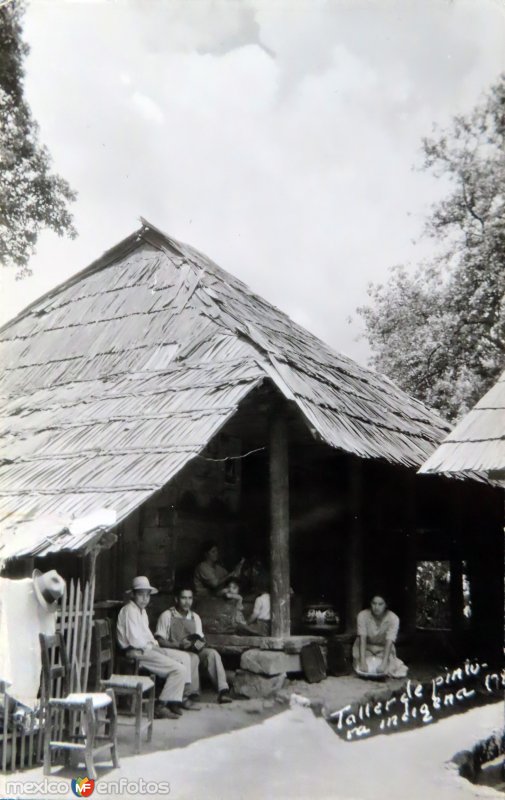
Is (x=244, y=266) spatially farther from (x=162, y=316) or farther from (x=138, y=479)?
(x=138, y=479)

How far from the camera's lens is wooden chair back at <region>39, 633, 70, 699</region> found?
6453 mm

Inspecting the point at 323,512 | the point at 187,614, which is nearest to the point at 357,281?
the point at 323,512

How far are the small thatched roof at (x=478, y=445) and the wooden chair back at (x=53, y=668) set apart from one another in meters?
3.52

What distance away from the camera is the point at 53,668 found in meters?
6.57

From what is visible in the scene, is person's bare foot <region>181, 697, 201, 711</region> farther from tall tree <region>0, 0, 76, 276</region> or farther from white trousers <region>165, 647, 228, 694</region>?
tall tree <region>0, 0, 76, 276</region>

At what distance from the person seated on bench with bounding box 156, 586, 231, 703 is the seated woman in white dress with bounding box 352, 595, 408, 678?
1.99 metres

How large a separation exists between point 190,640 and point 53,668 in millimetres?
2844

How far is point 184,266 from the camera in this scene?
11352 millimetres

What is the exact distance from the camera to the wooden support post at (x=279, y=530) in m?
9.34

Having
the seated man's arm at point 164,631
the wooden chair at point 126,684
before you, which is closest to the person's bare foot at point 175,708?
the wooden chair at point 126,684

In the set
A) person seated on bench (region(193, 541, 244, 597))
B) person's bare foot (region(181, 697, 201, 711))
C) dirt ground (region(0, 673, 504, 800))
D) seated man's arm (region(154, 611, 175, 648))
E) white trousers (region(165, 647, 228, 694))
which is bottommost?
dirt ground (region(0, 673, 504, 800))

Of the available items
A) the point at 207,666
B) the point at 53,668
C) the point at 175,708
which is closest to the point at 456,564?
the point at 207,666

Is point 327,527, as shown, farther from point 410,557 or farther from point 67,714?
point 67,714

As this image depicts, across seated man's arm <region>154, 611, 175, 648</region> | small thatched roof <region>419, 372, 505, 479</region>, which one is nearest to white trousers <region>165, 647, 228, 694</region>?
Result: seated man's arm <region>154, 611, 175, 648</region>
